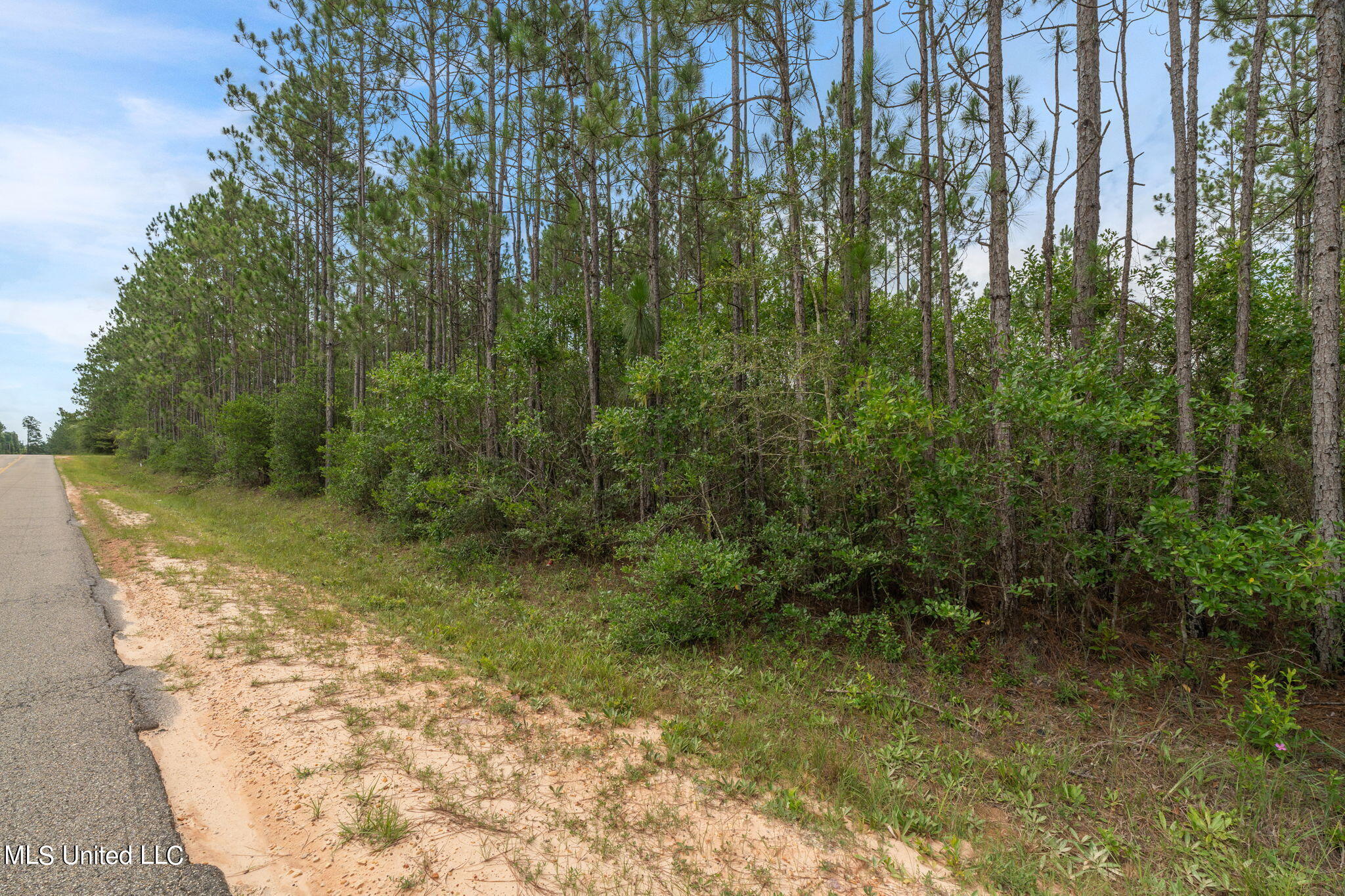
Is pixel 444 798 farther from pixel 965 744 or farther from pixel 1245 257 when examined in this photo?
pixel 1245 257

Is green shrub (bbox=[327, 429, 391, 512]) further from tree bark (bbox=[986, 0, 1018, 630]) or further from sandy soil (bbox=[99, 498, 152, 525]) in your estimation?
tree bark (bbox=[986, 0, 1018, 630])

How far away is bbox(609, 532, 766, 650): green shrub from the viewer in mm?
5742

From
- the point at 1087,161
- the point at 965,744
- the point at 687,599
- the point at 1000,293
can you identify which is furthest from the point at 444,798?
the point at 1087,161

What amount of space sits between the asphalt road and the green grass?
1.05 metres

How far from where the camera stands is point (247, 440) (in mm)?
19000

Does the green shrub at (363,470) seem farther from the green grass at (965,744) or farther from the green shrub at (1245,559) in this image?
the green shrub at (1245,559)

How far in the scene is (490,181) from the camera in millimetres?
10758

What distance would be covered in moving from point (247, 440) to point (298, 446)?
3.48 m

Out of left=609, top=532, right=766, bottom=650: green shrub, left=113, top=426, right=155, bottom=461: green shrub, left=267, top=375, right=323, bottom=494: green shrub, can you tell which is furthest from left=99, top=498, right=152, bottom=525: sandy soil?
left=113, top=426, right=155, bottom=461: green shrub

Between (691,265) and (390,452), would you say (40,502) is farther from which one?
(691,265)

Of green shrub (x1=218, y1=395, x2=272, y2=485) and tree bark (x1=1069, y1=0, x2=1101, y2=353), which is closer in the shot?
tree bark (x1=1069, y1=0, x2=1101, y2=353)

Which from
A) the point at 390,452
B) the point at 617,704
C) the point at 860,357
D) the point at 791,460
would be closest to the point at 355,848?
the point at 617,704

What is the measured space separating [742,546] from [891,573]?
5.31ft

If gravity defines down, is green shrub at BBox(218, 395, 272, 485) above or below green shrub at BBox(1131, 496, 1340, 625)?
above
